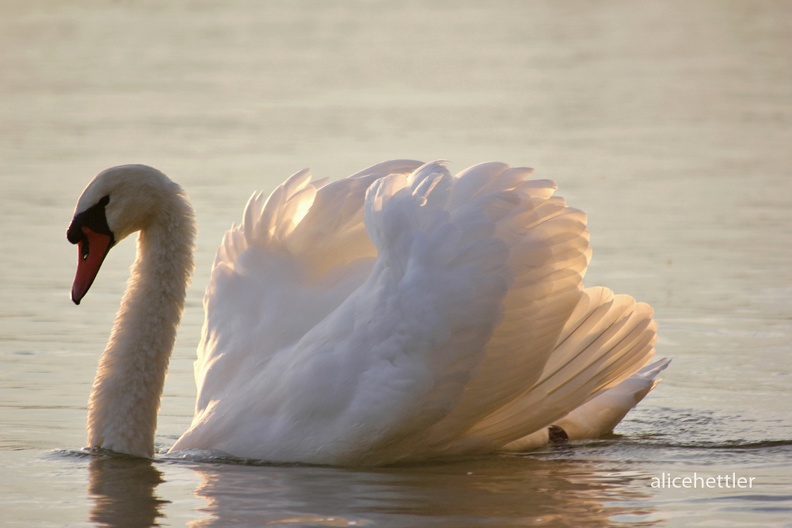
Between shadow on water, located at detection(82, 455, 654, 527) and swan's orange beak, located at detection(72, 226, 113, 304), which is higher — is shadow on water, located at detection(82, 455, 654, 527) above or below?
below

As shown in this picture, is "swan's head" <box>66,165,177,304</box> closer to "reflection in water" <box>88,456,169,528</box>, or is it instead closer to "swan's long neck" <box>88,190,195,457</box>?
"swan's long neck" <box>88,190,195,457</box>

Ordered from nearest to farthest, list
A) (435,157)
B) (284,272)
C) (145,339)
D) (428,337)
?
1. (428,337)
2. (145,339)
3. (284,272)
4. (435,157)

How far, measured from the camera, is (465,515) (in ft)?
22.1

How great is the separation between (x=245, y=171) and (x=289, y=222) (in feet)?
21.5

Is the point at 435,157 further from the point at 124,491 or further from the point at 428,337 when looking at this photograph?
the point at 124,491

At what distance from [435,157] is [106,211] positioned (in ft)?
24.0

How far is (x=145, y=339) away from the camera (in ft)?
26.6

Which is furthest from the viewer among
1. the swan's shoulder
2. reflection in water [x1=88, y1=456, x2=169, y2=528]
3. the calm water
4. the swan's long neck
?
the swan's shoulder

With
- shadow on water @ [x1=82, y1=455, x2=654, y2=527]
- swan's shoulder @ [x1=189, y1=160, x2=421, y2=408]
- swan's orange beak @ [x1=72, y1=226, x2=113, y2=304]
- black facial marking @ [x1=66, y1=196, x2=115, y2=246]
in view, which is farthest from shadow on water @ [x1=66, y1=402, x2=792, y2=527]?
black facial marking @ [x1=66, y1=196, x2=115, y2=246]

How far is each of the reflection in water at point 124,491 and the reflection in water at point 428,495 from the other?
232mm

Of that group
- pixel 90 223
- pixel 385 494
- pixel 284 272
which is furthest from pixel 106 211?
pixel 385 494

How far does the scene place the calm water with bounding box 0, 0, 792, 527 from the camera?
23.5 feet

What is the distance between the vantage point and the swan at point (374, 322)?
727 centimetres

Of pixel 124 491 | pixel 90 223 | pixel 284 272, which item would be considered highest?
pixel 90 223
